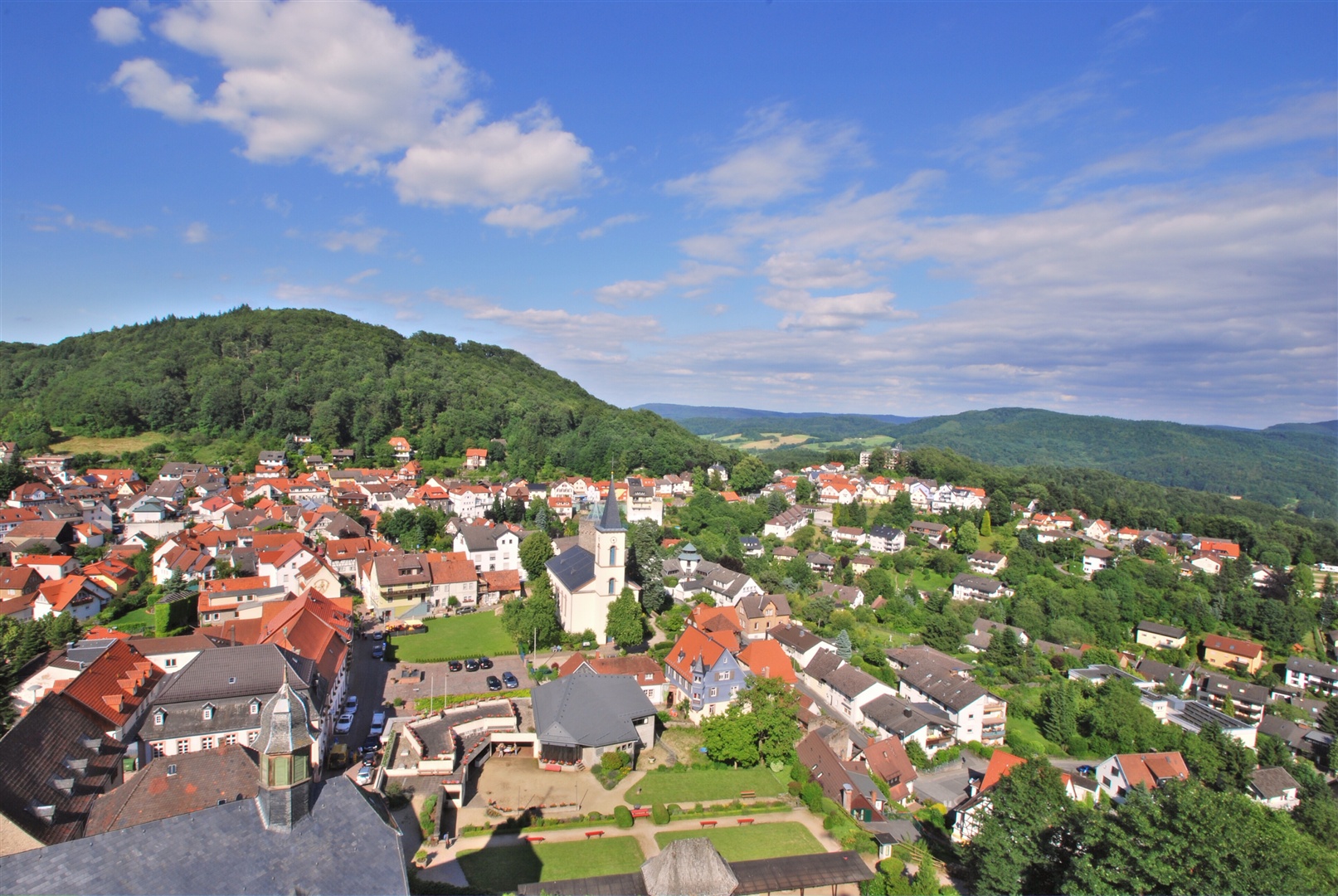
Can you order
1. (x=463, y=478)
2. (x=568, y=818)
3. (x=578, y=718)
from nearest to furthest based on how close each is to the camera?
(x=568, y=818) → (x=578, y=718) → (x=463, y=478)

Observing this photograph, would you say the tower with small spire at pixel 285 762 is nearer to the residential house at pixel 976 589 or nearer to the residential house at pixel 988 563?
the residential house at pixel 976 589

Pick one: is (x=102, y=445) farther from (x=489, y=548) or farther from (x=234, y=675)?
(x=234, y=675)

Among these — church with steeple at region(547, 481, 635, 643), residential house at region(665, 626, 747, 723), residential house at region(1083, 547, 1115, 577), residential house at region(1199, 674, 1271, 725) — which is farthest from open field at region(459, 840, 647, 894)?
residential house at region(1083, 547, 1115, 577)

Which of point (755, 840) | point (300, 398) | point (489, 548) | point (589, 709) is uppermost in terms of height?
point (300, 398)

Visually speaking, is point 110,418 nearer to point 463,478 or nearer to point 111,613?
point 463,478

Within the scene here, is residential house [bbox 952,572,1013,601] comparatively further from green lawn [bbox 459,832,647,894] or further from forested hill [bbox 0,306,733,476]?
green lawn [bbox 459,832,647,894]

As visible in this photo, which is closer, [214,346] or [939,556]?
[939,556]

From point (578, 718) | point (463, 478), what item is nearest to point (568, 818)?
point (578, 718)

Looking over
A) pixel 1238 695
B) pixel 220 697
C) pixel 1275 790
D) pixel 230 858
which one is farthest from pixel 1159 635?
pixel 230 858
